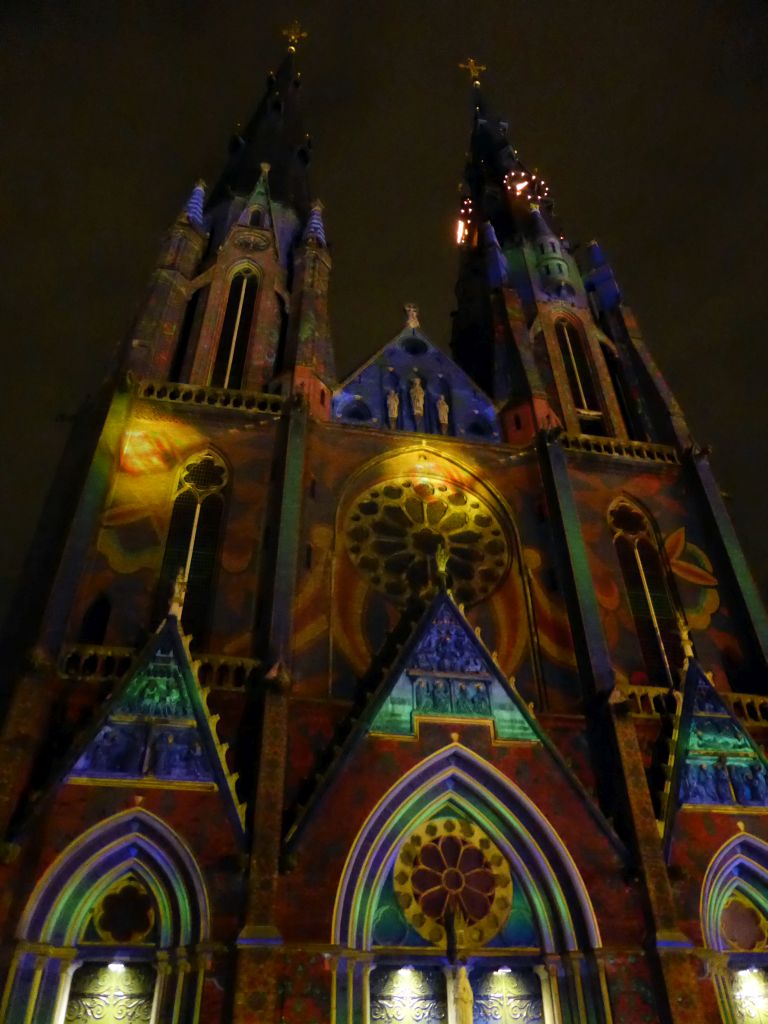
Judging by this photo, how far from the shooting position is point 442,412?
19141 millimetres

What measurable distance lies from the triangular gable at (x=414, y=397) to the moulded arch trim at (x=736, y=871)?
1005cm

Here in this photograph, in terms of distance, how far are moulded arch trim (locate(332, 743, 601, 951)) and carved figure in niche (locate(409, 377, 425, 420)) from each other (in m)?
9.16

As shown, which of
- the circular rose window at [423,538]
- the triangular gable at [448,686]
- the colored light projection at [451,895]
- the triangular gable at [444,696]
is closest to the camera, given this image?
the colored light projection at [451,895]

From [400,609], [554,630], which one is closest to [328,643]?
[400,609]

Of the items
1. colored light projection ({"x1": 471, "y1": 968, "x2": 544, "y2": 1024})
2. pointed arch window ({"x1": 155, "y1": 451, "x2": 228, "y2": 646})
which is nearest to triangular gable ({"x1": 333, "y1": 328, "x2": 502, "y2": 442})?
pointed arch window ({"x1": 155, "y1": 451, "x2": 228, "y2": 646})

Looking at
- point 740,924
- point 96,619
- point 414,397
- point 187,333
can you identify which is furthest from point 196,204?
point 740,924

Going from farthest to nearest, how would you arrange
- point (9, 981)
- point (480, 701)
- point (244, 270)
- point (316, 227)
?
point (316, 227), point (244, 270), point (480, 701), point (9, 981)

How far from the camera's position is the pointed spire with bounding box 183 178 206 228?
→ 23.3 m

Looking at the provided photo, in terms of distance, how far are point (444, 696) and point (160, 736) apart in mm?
4418

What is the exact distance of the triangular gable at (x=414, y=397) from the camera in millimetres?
18781

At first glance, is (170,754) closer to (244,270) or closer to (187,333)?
(187,333)

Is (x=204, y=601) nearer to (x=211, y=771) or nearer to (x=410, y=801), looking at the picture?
(x=211, y=771)

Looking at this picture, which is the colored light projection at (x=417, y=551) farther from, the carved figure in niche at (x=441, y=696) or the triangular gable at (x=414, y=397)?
the carved figure in niche at (x=441, y=696)

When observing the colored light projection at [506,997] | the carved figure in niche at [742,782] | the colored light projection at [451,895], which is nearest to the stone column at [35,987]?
the colored light projection at [451,895]
